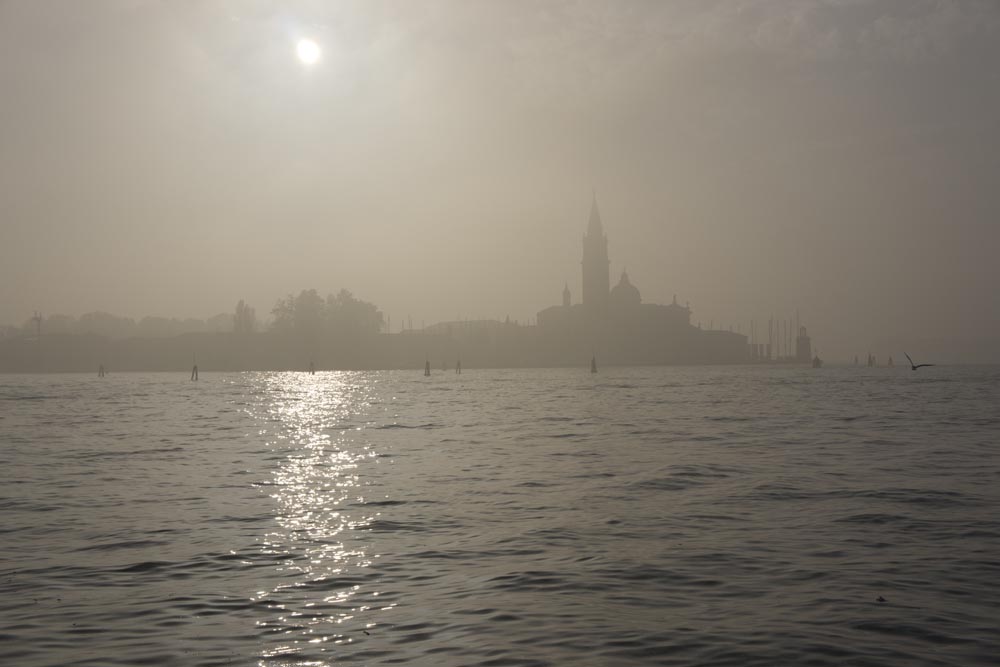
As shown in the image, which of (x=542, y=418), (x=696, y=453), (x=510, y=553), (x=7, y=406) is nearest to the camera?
(x=510, y=553)

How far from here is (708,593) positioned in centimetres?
1023

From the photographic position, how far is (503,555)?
40.9 feet

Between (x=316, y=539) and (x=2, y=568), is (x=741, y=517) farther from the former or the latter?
(x=2, y=568)

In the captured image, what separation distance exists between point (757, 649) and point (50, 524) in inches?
465

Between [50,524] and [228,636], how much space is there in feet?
26.4

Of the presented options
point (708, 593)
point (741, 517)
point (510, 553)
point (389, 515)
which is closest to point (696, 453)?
point (741, 517)

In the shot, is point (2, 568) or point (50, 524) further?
point (50, 524)

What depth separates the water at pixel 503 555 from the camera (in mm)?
8422

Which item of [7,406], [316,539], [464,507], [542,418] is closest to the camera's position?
[316,539]

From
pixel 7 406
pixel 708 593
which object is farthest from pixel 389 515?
pixel 7 406

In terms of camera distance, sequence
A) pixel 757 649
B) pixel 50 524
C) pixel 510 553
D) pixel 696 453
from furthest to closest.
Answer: pixel 696 453 → pixel 50 524 → pixel 510 553 → pixel 757 649

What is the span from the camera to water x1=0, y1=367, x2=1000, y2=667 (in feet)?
27.6

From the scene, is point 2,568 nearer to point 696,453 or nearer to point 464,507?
point 464,507

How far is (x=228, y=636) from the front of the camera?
28.2ft
